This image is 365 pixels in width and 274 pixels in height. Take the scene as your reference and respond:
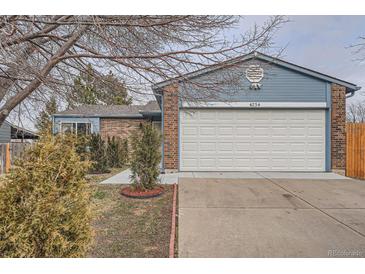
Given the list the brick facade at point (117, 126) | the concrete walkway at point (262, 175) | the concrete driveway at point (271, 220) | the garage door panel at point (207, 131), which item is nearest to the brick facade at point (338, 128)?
the concrete walkway at point (262, 175)

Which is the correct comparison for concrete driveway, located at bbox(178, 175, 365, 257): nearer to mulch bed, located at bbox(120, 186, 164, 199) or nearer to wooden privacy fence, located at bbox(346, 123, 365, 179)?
mulch bed, located at bbox(120, 186, 164, 199)

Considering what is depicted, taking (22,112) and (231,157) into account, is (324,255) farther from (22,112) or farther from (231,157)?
(231,157)

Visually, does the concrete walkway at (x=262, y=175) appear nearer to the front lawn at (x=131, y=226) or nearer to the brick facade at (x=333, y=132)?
the brick facade at (x=333, y=132)

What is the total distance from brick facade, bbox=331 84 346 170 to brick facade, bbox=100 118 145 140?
10064mm

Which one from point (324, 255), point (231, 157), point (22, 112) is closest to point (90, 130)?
point (231, 157)

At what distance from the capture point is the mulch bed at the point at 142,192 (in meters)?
6.06

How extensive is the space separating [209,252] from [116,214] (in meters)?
2.37

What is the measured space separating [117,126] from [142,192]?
9.36 meters

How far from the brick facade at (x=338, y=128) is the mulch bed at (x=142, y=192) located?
6.92 m

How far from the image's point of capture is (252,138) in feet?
30.9

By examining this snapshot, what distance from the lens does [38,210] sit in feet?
6.75

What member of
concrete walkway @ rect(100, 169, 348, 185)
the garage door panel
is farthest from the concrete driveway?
the garage door panel

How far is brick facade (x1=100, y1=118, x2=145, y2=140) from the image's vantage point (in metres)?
14.8

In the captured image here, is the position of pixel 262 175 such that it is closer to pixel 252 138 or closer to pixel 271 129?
pixel 252 138
